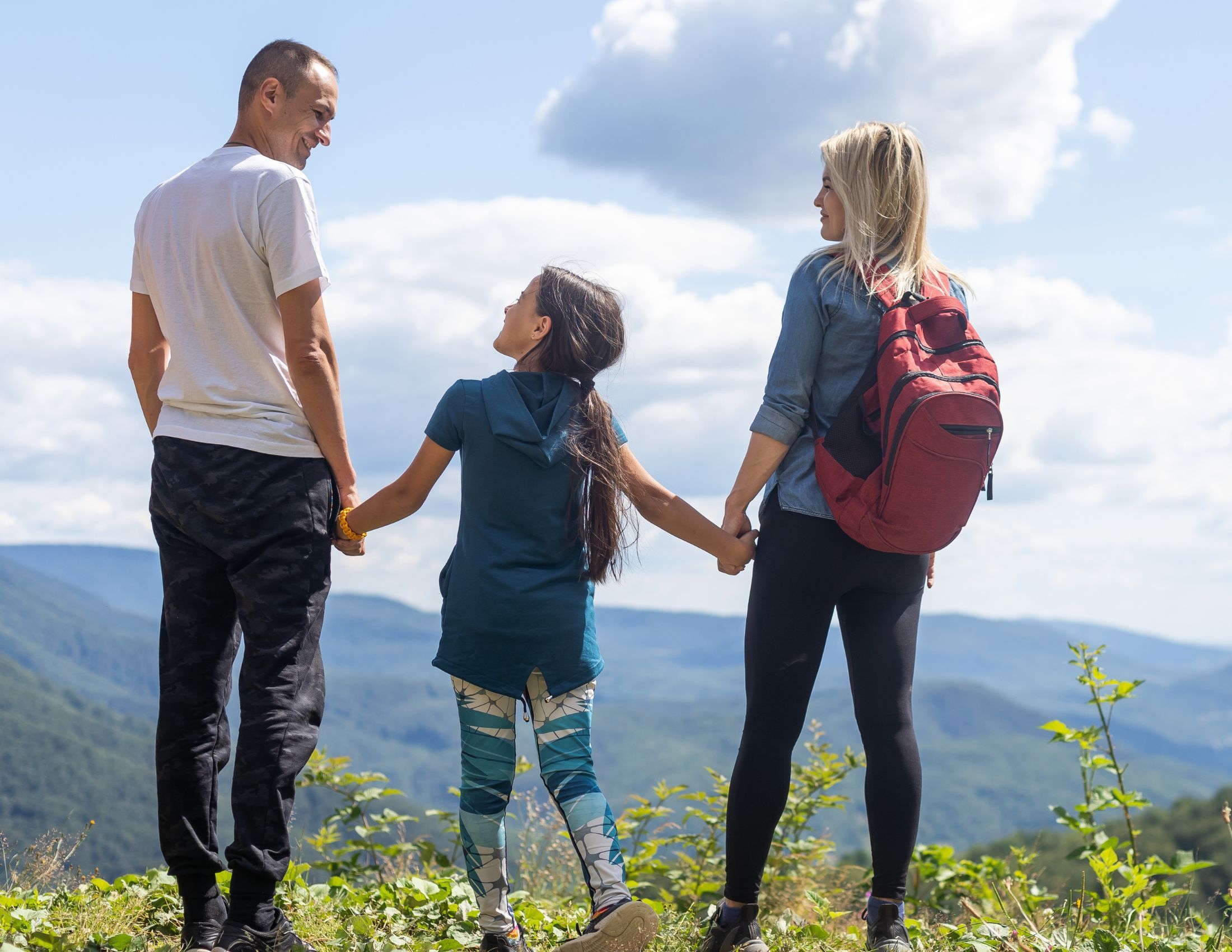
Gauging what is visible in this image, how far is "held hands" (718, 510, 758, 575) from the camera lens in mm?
3451

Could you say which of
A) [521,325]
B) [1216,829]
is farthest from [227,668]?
[1216,829]

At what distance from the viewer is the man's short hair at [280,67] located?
3324 millimetres

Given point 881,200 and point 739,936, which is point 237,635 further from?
point 881,200

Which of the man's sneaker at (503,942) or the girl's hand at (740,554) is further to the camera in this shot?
the girl's hand at (740,554)

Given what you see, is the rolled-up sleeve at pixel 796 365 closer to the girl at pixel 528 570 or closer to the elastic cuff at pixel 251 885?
the girl at pixel 528 570

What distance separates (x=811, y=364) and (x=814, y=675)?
3.14 ft

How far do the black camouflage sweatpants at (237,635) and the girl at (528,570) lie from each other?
27cm

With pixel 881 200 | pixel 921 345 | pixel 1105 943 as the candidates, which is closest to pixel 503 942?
pixel 1105 943

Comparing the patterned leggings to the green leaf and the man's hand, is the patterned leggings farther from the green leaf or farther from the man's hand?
the green leaf

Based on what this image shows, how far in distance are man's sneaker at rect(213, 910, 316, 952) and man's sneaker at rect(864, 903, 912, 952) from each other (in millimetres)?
1741

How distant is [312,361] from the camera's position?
10.2ft

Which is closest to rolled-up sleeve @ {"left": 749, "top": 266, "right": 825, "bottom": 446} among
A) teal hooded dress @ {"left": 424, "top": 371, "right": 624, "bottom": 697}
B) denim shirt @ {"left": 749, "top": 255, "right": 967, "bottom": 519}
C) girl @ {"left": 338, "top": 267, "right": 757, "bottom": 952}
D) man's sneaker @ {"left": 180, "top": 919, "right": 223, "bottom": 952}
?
denim shirt @ {"left": 749, "top": 255, "right": 967, "bottom": 519}

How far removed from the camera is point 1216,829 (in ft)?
215

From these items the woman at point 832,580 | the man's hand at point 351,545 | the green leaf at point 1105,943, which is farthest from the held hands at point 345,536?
the green leaf at point 1105,943
